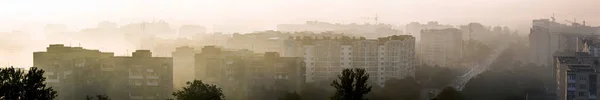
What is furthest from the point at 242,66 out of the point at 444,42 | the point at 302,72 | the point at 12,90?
the point at 444,42

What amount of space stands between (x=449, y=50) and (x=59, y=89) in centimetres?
1920

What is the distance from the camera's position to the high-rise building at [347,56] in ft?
65.6

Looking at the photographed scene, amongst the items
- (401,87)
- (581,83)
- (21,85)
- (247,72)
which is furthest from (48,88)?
(401,87)

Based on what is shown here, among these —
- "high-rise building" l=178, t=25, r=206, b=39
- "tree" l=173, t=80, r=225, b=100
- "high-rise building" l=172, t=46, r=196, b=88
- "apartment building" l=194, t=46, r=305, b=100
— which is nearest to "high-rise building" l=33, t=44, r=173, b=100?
"high-rise building" l=172, t=46, r=196, b=88

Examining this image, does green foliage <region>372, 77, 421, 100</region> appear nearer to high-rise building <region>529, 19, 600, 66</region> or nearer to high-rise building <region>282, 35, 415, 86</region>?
high-rise building <region>282, 35, 415, 86</region>

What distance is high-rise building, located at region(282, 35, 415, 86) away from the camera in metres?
20.0

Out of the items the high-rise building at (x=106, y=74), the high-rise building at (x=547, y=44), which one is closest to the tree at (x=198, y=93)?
the high-rise building at (x=106, y=74)

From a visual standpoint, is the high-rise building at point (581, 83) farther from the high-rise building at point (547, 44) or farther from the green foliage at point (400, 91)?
the high-rise building at point (547, 44)

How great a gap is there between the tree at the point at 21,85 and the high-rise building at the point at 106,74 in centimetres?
625

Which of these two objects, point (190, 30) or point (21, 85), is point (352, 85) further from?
point (190, 30)

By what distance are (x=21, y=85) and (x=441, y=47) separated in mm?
23770

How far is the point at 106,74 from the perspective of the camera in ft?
46.6

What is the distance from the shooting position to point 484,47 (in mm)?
35156

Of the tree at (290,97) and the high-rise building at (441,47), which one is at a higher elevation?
the high-rise building at (441,47)
